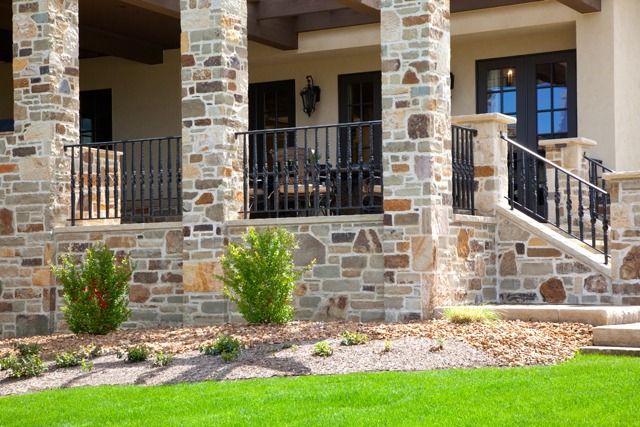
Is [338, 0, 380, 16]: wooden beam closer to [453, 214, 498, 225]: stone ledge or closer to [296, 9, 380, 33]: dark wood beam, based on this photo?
[296, 9, 380, 33]: dark wood beam

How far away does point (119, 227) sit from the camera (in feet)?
42.4

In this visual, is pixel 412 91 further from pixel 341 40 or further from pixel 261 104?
pixel 261 104

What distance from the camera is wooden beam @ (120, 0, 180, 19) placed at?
570 inches

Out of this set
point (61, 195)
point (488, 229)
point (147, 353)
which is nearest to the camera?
point (147, 353)

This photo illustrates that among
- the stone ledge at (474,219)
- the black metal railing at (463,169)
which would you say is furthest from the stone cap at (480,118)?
the stone ledge at (474,219)

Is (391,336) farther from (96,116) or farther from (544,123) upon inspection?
(96,116)

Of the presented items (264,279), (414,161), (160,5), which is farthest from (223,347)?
→ (160,5)

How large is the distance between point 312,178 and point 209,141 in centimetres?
125

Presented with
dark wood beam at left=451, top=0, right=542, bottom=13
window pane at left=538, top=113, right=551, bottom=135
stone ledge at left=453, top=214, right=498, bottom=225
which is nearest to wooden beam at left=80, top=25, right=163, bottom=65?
dark wood beam at left=451, top=0, right=542, bottom=13

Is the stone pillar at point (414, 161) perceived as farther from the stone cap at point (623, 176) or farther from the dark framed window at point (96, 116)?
the dark framed window at point (96, 116)

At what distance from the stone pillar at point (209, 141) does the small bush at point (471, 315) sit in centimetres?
300

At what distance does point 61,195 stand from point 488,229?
5.24 m

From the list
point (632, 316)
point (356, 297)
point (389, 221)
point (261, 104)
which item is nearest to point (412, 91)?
point (389, 221)

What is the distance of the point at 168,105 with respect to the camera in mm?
18938
